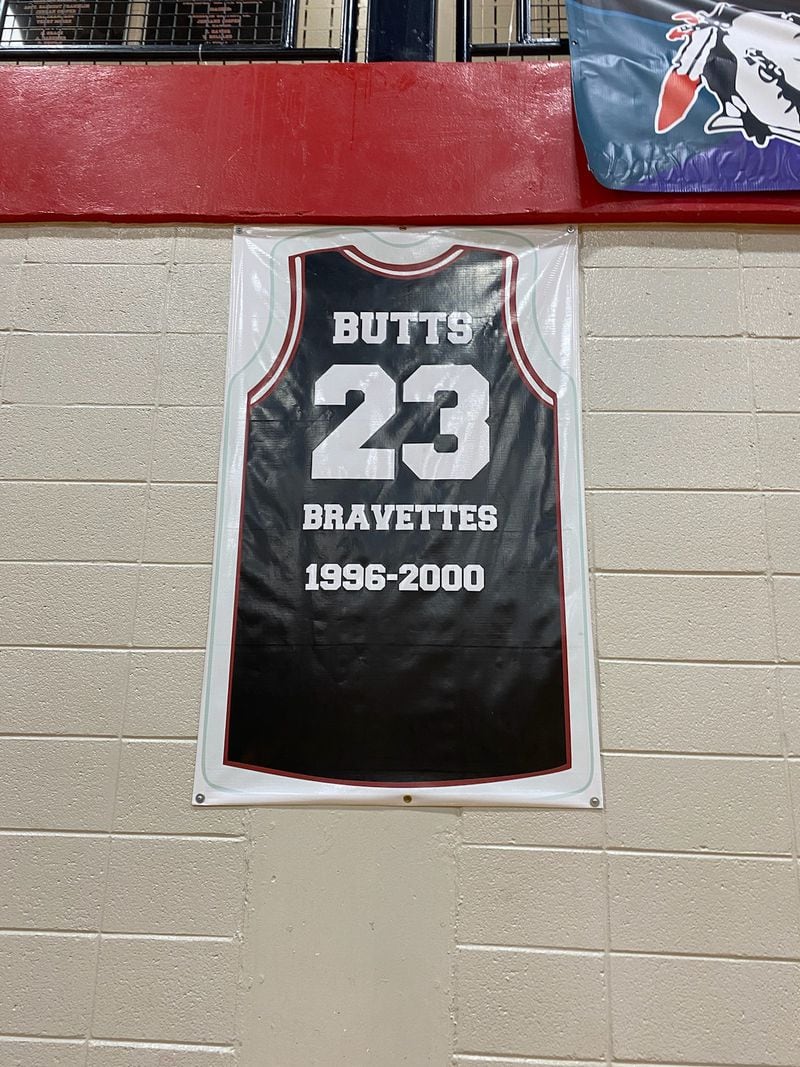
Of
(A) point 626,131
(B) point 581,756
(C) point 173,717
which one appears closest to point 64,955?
(C) point 173,717

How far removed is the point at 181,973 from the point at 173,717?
518 mm

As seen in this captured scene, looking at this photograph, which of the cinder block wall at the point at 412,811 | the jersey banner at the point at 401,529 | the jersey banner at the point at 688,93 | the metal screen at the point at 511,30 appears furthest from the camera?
the metal screen at the point at 511,30

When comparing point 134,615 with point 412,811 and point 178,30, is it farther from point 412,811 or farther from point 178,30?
point 178,30

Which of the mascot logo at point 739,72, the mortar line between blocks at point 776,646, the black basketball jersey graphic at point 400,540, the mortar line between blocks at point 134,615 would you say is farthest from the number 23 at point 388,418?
the mascot logo at point 739,72

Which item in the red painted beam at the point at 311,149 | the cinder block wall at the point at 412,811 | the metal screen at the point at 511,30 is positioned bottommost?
the cinder block wall at the point at 412,811

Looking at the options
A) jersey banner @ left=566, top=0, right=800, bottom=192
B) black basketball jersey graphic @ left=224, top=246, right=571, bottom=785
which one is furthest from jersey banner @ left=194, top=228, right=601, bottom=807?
jersey banner @ left=566, top=0, right=800, bottom=192

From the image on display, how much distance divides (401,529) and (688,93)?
1.41 m

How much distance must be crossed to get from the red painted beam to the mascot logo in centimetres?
21

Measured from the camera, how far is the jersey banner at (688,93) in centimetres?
210

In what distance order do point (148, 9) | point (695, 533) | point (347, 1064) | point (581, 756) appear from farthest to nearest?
point (148, 9) < point (695, 533) < point (581, 756) < point (347, 1064)

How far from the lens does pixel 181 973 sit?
1.67 m

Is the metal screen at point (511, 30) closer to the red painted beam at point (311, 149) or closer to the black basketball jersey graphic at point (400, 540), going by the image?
the red painted beam at point (311, 149)

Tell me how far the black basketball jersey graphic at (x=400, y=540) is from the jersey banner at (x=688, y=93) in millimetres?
454

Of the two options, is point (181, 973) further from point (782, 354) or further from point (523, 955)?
point (782, 354)
